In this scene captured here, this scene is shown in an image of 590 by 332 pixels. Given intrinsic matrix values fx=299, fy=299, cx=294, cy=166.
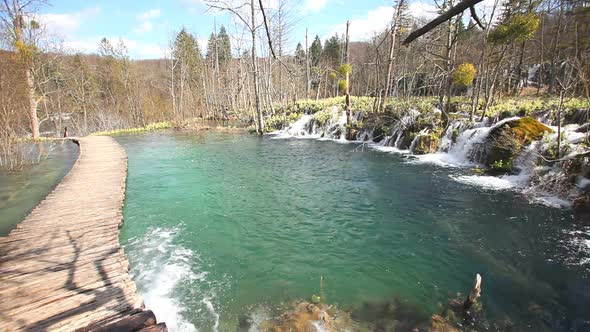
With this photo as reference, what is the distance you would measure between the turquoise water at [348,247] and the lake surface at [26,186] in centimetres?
244

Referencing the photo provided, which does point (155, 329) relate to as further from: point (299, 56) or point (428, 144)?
point (299, 56)

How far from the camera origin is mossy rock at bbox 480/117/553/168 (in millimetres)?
9633

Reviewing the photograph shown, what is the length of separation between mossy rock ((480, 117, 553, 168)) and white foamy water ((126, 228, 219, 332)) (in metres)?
10.0

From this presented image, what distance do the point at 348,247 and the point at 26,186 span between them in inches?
427

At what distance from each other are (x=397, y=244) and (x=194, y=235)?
4.17m

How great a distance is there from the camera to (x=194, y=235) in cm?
638

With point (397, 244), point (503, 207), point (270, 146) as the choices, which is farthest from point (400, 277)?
point (270, 146)

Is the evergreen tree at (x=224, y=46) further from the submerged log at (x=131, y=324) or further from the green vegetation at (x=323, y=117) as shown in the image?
the submerged log at (x=131, y=324)

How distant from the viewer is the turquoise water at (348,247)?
166 inches

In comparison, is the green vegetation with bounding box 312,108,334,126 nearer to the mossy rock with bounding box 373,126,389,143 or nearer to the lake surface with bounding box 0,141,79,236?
the mossy rock with bounding box 373,126,389,143

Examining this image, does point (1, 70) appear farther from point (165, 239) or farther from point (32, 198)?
point (165, 239)

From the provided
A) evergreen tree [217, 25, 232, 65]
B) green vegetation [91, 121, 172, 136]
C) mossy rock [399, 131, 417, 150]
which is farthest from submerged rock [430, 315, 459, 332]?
evergreen tree [217, 25, 232, 65]

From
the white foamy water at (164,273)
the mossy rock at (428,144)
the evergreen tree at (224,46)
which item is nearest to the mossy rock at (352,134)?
the mossy rock at (428,144)

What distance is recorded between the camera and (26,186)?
32.7ft
